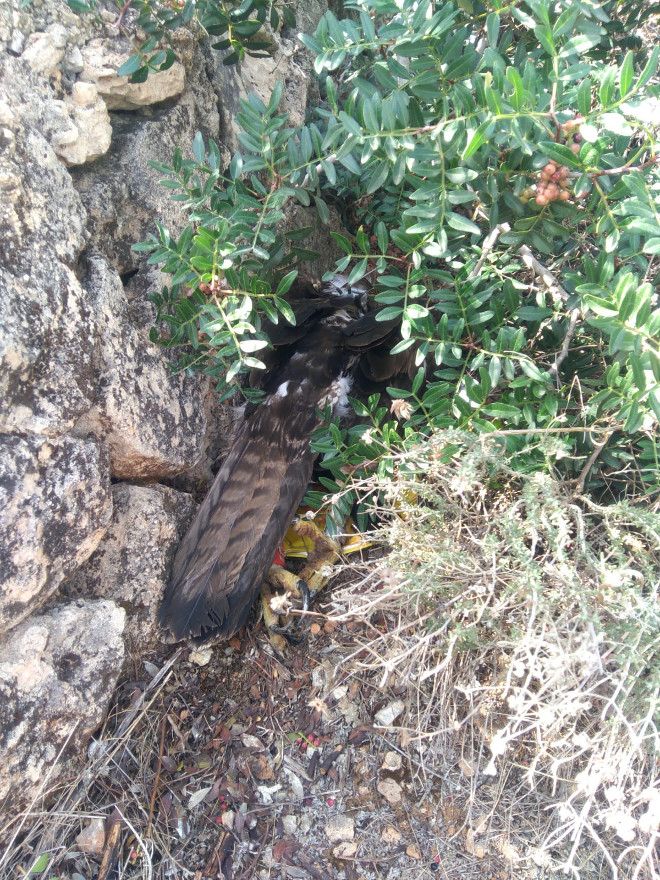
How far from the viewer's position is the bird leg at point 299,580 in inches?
98.4

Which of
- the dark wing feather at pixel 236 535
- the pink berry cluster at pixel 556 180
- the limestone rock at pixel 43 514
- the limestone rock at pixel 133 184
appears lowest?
the dark wing feather at pixel 236 535

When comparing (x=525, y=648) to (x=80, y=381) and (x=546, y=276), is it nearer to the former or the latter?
(x=546, y=276)

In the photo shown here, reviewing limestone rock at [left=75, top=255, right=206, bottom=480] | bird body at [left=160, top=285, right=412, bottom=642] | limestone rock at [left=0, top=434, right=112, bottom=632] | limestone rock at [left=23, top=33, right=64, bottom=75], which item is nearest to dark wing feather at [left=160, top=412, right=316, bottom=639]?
bird body at [left=160, top=285, right=412, bottom=642]

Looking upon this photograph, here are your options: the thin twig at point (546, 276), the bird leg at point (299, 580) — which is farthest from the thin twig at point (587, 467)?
the bird leg at point (299, 580)

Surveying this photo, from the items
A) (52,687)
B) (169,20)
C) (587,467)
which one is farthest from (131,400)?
(587,467)

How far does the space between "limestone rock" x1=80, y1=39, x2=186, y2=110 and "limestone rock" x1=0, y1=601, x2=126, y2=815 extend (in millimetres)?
1871

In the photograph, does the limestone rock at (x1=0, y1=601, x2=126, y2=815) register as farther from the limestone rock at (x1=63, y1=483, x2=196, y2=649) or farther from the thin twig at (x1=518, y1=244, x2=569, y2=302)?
the thin twig at (x1=518, y1=244, x2=569, y2=302)

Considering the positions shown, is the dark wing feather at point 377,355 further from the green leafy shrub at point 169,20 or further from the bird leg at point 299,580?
the green leafy shrub at point 169,20

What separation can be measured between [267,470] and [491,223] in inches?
48.4

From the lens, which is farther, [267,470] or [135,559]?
[267,470]

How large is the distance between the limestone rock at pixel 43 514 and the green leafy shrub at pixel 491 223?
58cm

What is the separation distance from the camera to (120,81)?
243cm

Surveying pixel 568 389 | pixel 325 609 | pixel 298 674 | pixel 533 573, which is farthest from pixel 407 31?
pixel 298 674

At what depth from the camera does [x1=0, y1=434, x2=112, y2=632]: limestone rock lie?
75.7 inches
